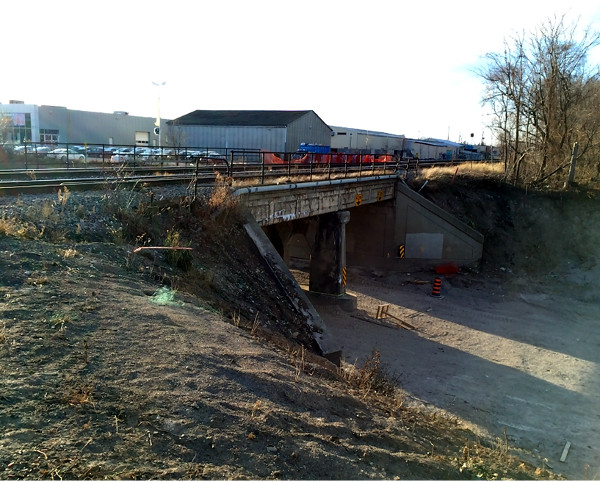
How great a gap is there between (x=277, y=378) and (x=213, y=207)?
26.5 feet

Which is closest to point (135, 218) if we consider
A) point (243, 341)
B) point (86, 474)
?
point (243, 341)

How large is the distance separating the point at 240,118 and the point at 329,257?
38381 mm

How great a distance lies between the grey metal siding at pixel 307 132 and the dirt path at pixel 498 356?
31.5 m

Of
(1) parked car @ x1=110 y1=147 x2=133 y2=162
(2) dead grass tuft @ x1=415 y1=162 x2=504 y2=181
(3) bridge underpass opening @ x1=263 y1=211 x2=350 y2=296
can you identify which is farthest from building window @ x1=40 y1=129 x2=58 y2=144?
(2) dead grass tuft @ x1=415 y1=162 x2=504 y2=181

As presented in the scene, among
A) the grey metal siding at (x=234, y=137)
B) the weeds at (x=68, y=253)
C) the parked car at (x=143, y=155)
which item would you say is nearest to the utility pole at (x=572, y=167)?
the parked car at (x=143, y=155)

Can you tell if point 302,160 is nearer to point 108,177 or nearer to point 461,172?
point 461,172

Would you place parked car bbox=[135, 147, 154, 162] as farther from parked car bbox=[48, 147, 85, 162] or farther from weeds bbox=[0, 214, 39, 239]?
weeds bbox=[0, 214, 39, 239]

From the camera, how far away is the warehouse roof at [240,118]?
55062mm

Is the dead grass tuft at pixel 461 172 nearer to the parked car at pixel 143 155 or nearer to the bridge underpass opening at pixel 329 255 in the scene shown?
the bridge underpass opening at pixel 329 255

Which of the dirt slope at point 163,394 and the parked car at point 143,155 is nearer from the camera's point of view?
the dirt slope at point 163,394

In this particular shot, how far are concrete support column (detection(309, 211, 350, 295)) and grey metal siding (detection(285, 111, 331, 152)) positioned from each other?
3219 cm

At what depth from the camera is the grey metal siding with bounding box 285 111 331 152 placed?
5494cm

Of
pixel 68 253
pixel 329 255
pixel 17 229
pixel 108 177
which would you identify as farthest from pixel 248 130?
pixel 68 253

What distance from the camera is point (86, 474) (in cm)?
314
